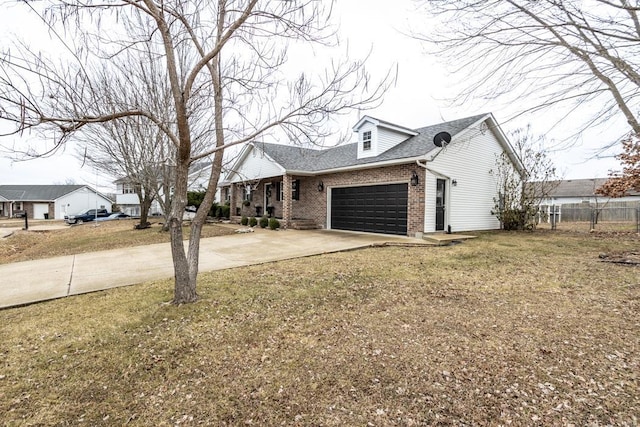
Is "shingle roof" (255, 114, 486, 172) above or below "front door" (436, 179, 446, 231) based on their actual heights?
above

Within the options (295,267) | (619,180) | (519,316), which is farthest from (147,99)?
(619,180)

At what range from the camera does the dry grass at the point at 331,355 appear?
248 centimetres

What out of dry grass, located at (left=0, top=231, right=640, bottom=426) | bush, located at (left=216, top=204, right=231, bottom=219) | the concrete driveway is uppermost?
bush, located at (left=216, top=204, right=231, bottom=219)

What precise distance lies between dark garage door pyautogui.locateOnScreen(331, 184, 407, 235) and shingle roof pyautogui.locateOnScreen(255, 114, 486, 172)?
1.23m

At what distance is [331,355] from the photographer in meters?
3.29

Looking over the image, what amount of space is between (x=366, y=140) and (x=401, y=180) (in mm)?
2906

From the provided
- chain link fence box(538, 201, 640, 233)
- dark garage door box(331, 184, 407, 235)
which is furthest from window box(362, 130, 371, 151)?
chain link fence box(538, 201, 640, 233)

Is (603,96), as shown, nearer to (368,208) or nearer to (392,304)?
(392,304)

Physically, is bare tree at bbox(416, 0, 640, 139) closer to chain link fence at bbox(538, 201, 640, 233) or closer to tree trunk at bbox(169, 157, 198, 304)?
tree trunk at bbox(169, 157, 198, 304)

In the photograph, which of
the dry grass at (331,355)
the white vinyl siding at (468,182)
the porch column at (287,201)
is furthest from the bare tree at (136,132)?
the white vinyl siding at (468,182)

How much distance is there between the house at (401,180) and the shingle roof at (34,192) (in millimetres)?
44122

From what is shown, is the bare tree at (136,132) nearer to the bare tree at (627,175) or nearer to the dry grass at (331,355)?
the dry grass at (331,355)

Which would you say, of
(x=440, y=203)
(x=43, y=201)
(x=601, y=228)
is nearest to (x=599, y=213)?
(x=601, y=228)

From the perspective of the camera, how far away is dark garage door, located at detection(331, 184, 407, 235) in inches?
483
